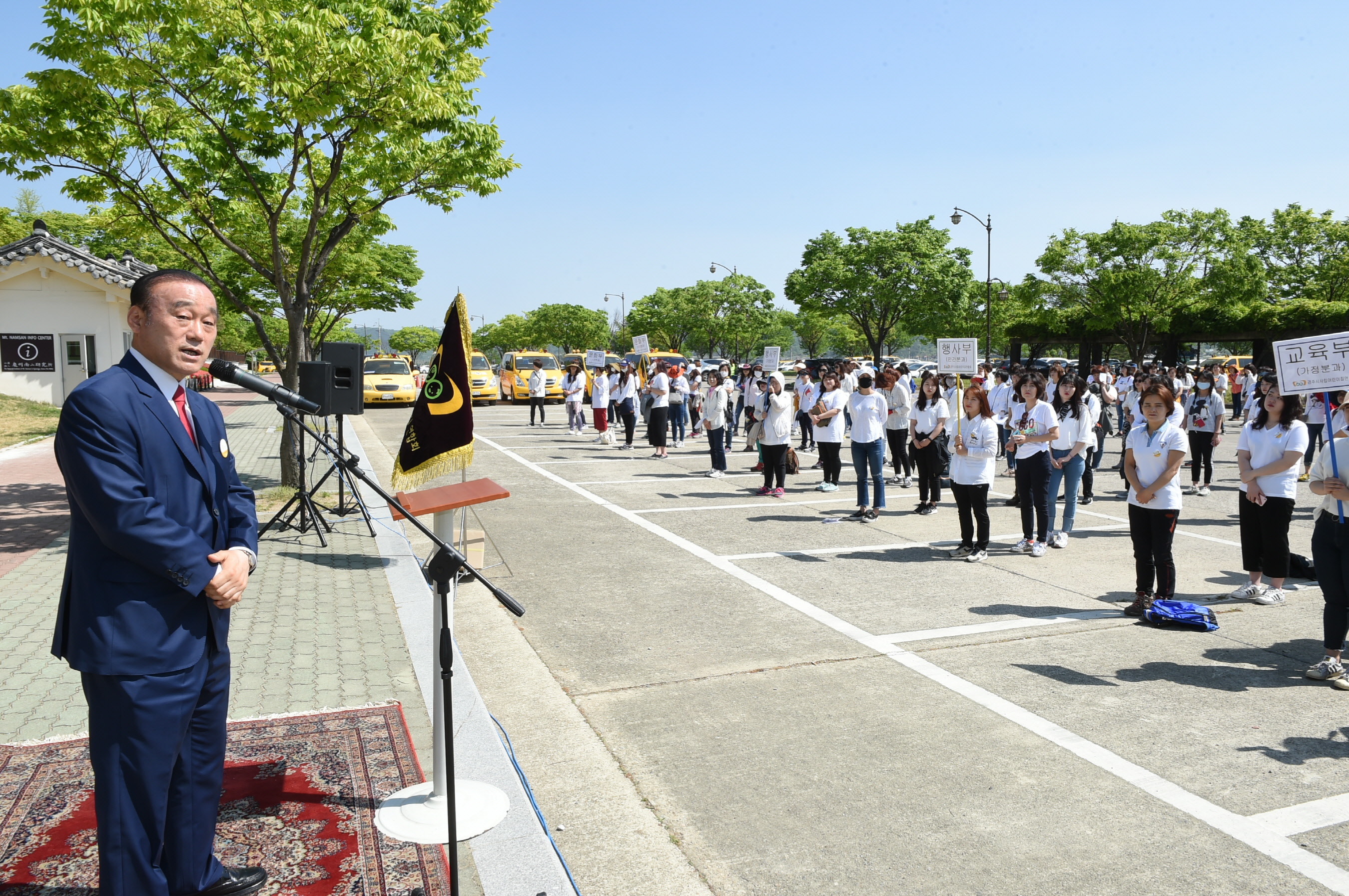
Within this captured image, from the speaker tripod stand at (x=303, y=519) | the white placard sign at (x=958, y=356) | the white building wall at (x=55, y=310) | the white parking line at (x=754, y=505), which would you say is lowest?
the white parking line at (x=754, y=505)

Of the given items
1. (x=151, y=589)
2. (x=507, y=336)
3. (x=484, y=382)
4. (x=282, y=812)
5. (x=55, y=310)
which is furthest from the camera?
(x=507, y=336)

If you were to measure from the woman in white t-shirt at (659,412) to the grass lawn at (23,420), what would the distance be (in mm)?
11922

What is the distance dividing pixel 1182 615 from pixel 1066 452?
3.39m

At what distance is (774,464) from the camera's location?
518 inches

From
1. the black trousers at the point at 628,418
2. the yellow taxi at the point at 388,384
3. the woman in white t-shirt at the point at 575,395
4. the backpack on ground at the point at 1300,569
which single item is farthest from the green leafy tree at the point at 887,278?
the backpack on ground at the point at 1300,569

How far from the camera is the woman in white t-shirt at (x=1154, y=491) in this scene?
674cm

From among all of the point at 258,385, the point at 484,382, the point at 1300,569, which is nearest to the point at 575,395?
the point at 484,382

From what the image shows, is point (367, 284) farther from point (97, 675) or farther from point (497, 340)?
point (497, 340)

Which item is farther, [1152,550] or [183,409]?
[1152,550]

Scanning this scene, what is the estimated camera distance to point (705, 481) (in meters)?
15.0

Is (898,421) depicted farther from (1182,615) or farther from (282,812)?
(282,812)

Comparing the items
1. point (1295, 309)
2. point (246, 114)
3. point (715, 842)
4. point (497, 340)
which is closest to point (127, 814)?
point (715, 842)

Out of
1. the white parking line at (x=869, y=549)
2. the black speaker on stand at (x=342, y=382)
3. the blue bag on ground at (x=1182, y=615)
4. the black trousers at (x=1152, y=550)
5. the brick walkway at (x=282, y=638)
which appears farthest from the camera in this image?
the white parking line at (x=869, y=549)

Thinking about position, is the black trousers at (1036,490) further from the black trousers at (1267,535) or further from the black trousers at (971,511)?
the black trousers at (1267,535)
